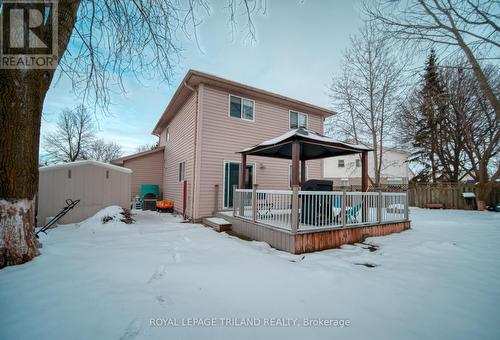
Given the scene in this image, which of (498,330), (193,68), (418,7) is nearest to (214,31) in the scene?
(193,68)

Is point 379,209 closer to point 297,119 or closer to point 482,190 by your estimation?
point 297,119

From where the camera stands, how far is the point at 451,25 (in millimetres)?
4273

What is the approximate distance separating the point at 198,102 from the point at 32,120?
5.02m

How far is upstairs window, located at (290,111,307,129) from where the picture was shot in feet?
32.6

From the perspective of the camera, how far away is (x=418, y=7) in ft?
14.7

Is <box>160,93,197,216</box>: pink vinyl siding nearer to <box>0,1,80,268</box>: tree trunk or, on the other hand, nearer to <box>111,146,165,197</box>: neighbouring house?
<box>111,146,165,197</box>: neighbouring house

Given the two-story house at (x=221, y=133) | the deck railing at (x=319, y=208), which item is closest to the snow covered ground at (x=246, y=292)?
the deck railing at (x=319, y=208)

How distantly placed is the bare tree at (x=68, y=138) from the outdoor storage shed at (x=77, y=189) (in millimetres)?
18731

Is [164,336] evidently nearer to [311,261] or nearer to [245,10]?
[311,261]

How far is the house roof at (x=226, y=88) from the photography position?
7.40 m

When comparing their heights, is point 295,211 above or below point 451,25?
below

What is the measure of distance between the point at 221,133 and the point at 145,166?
6.38m

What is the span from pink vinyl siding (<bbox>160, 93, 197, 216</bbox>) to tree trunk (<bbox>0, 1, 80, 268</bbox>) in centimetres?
484

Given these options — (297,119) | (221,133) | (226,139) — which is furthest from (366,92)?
(221,133)
